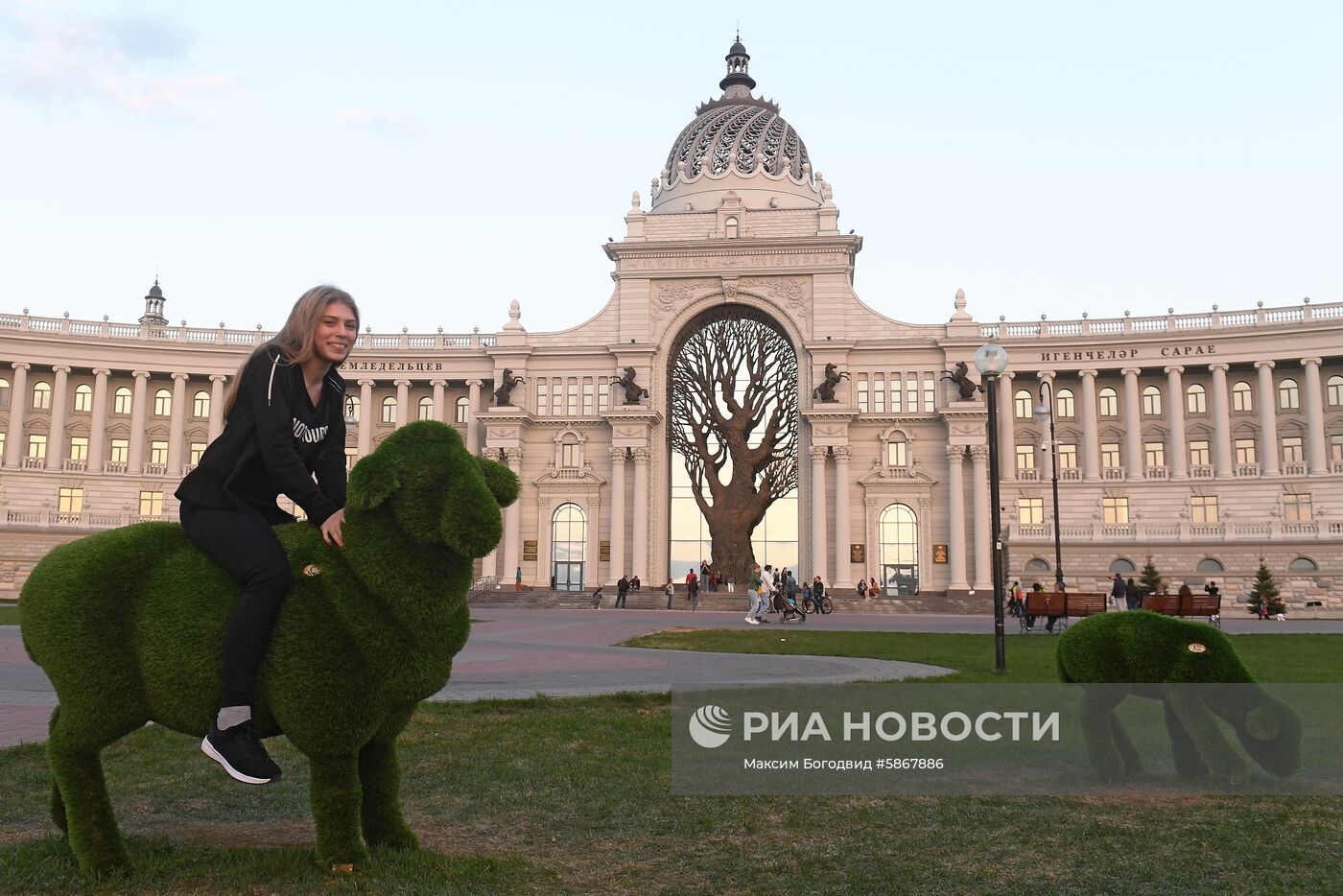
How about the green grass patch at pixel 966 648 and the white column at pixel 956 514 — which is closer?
the green grass patch at pixel 966 648

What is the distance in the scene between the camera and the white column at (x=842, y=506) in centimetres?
5816

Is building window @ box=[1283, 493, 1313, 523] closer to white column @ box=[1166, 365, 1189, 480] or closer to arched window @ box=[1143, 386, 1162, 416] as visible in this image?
white column @ box=[1166, 365, 1189, 480]

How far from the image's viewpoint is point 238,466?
16.9 ft

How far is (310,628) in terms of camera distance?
4.88m

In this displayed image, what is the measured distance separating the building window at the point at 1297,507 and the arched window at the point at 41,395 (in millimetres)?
76612

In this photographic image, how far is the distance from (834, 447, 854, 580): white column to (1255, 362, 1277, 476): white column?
2314 cm

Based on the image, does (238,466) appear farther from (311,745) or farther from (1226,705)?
(1226,705)

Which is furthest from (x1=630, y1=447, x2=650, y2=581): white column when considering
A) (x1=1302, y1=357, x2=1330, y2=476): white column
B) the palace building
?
(x1=1302, y1=357, x2=1330, y2=476): white column

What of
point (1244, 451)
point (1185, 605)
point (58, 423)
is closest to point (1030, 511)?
point (1244, 451)

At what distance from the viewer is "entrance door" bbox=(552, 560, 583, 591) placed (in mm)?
60656

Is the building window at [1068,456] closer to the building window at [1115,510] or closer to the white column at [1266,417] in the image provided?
the building window at [1115,510]

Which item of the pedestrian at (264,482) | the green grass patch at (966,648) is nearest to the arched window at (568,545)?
the green grass patch at (966,648)

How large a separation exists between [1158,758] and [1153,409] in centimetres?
5881

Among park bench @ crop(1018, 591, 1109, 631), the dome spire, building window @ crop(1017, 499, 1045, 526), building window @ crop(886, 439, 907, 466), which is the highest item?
the dome spire
